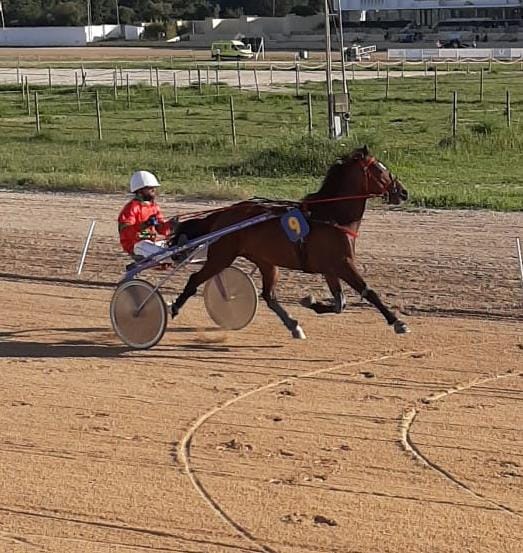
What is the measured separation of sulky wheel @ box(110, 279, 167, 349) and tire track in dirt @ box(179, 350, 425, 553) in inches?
53.6

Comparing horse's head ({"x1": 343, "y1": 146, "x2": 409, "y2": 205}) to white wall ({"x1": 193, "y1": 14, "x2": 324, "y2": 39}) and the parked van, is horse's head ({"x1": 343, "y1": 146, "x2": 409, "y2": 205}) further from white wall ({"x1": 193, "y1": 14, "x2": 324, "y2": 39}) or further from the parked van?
white wall ({"x1": 193, "y1": 14, "x2": 324, "y2": 39})

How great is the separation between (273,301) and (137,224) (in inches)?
50.1

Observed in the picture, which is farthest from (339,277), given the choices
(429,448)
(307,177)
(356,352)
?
(307,177)

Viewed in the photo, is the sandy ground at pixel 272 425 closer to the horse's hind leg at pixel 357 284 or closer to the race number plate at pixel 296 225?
the horse's hind leg at pixel 357 284

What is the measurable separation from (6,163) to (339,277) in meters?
14.9

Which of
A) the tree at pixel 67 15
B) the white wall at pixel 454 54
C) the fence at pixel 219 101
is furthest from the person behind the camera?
the tree at pixel 67 15

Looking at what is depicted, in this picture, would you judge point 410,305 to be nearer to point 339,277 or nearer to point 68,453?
point 339,277

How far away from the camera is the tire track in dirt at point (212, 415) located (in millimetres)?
5660

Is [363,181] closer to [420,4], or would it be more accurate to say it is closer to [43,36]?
[420,4]

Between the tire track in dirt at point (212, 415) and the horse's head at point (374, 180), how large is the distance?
47.9 inches

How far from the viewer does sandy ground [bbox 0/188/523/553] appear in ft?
18.9

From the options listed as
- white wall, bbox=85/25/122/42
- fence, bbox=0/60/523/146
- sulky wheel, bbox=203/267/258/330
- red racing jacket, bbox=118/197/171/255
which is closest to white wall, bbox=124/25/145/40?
white wall, bbox=85/25/122/42

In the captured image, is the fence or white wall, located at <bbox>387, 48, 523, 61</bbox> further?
white wall, located at <bbox>387, 48, 523, 61</bbox>

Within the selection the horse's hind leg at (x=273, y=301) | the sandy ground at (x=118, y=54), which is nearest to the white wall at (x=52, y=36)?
the sandy ground at (x=118, y=54)
